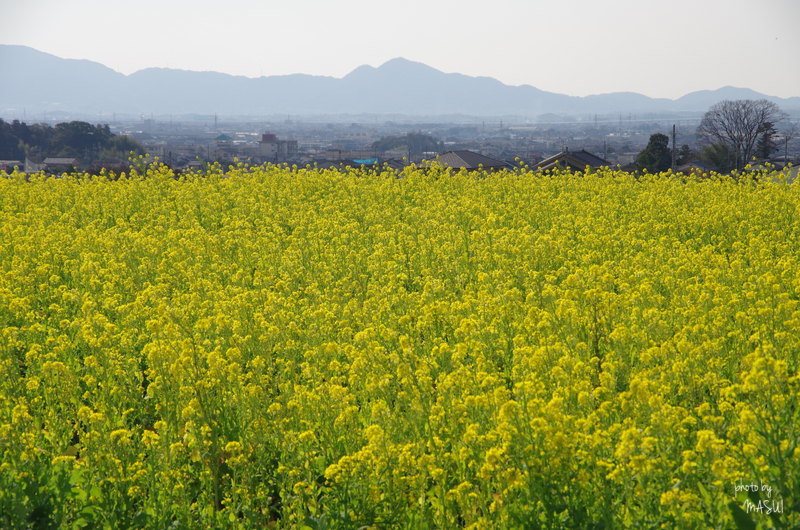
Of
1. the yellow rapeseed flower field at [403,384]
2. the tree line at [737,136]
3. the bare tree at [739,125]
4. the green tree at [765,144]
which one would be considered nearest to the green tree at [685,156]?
the tree line at [737,136]

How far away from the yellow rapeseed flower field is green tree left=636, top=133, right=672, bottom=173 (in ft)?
137

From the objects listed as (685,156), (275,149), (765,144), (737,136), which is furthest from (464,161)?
(275,149)

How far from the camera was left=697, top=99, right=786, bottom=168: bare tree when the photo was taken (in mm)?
66375

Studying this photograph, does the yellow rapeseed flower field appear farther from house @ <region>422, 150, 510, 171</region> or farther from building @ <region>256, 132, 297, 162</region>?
building @ <region>256, 132, 297, 162</region>

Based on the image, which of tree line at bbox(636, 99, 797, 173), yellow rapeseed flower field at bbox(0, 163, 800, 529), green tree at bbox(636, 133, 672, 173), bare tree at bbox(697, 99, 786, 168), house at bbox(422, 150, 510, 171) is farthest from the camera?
bare tree at bbox(697, 99, 786, 168)

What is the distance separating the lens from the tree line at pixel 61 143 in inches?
3979

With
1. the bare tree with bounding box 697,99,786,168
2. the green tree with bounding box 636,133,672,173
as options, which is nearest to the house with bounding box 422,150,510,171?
the green tree with bounding box 636,133,672,173

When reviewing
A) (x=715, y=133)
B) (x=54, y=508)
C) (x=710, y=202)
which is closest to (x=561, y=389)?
(x=54, y=508)

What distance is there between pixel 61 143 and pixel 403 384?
11044 centimetres

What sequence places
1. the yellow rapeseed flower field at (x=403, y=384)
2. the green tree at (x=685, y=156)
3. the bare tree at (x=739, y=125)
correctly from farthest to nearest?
1. the bare tree at (x=739, y=125)
2. the green tree at (x=685, y=156)
3. the yellow rapeseed flower field at (x=403, y=384)

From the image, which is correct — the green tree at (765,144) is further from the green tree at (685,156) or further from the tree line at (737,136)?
the green tree at (685,156)

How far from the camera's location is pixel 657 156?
51625mm

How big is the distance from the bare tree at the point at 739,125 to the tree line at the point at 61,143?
238 ft

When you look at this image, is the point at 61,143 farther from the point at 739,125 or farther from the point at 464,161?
the point at 464,161
